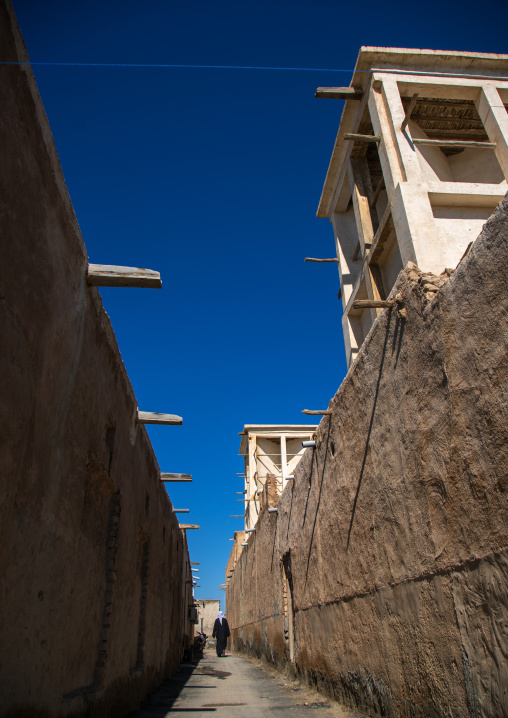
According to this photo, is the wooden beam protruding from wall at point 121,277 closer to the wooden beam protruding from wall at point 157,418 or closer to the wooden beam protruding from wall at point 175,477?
the wooden beam protruding from wall at point 157,418

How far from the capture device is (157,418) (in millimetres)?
6770

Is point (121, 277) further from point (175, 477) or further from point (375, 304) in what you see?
point (175, 477)

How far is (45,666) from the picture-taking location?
311 centimetres

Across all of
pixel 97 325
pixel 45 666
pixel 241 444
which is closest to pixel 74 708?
pixel 45 666

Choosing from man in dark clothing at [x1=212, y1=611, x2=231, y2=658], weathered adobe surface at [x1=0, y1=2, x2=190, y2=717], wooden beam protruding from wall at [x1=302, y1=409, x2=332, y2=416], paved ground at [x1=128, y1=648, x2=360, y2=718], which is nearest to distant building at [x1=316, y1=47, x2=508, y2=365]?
wooden beam protruding from wall at [x1=302, y1=409, x2=332, y2=416]

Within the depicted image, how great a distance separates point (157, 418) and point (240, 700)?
357cm

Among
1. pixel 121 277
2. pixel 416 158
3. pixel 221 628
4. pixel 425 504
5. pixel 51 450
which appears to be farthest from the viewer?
pixel 221 628

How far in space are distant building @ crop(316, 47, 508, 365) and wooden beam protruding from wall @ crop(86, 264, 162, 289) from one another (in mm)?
5000

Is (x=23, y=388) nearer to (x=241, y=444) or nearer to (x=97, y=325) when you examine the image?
(x=97, y=325)

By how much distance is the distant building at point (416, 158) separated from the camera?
8.61 meters

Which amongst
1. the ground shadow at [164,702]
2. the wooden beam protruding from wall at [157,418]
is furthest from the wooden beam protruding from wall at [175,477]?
the ground shadow at [164,702]

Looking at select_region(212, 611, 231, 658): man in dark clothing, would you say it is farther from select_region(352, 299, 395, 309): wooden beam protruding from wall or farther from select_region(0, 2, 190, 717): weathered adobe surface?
select_region(352, 299, 395, 309): wooden beam protruding from wall

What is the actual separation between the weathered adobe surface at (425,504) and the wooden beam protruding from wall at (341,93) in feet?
24.4

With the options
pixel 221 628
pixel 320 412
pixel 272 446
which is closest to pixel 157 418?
pixel 320 412
